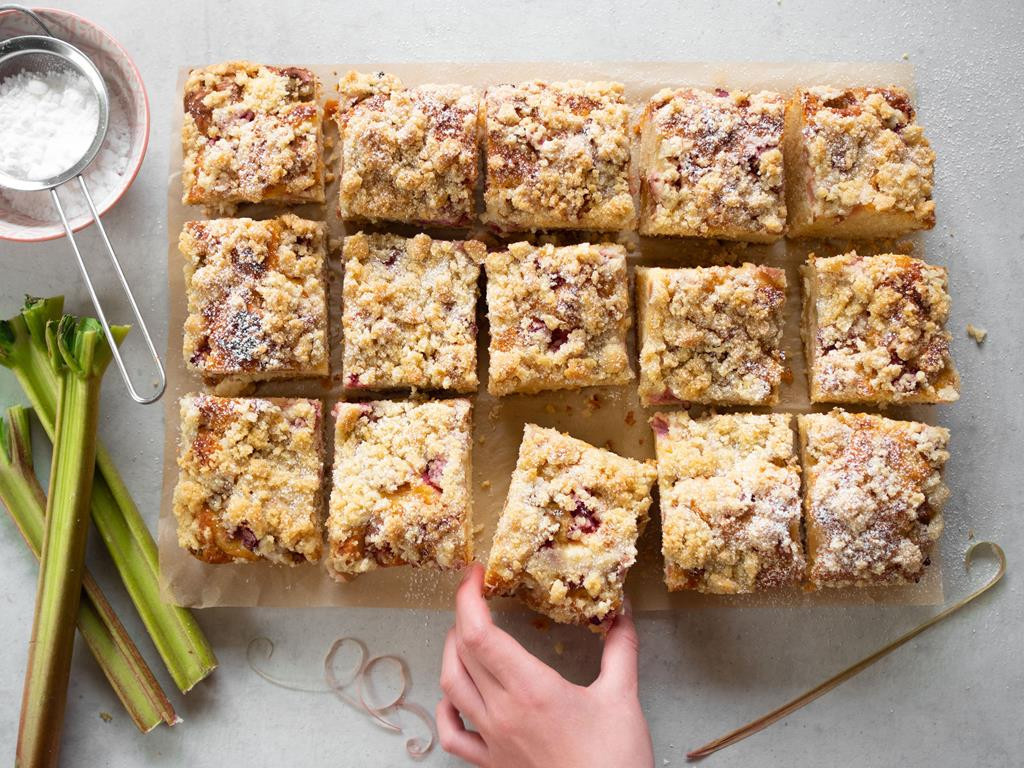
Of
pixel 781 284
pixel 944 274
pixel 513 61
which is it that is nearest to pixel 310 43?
pixel 513 61

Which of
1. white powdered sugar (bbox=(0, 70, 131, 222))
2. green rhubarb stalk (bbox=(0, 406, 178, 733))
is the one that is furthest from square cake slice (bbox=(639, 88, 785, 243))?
green rhubarb stalk (bbox=(0, 406, 178, 733))

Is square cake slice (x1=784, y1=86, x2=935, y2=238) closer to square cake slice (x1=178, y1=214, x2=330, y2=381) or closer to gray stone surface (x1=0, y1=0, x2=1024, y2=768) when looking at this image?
gray stone surface (x1=0, y1=0, x2=1024, y2=768)

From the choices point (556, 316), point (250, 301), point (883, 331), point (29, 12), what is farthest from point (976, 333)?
point (29, 12)

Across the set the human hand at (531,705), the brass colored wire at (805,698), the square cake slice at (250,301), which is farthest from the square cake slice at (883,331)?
the square cake slice at (250,301)

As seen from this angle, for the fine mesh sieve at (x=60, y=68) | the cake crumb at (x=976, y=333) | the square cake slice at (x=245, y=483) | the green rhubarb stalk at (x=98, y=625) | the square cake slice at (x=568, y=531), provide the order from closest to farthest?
the square cake slice at (x=568, y=531), the square cake slice at (x=245, y=483), the fine mesh sieve at (x=60, y=68), the green rhubarb stalk at (x=98, y=625), the cake crumb at (x=976, y=333)

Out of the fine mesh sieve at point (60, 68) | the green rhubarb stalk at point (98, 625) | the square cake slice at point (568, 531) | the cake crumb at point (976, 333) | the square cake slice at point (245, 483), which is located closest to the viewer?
the square cake slice at point (568, 531)

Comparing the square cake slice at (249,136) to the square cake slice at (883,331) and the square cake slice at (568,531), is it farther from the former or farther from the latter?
the square cake slice at (883,331)

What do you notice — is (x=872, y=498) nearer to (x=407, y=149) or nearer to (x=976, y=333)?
(x=976, y=333)
